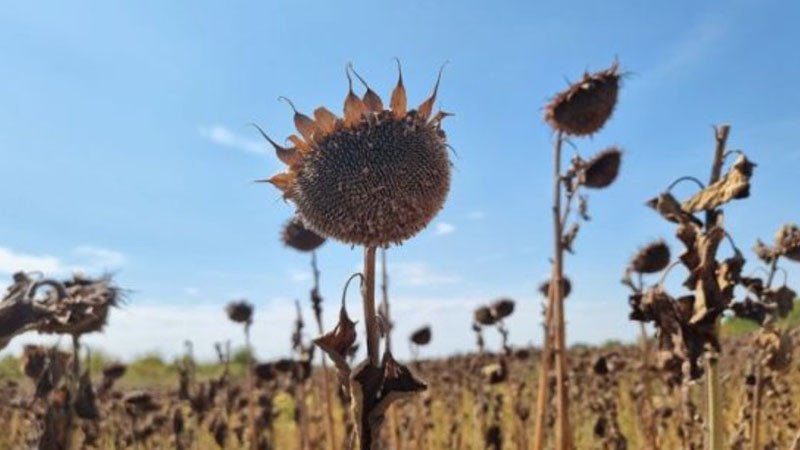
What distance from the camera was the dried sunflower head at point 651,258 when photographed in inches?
191

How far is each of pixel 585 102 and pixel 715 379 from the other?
2.05 meters

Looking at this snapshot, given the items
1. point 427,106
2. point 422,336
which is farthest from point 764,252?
point 422,336

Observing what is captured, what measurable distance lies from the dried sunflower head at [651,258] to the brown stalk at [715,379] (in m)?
2.33

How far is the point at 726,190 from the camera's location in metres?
2.50

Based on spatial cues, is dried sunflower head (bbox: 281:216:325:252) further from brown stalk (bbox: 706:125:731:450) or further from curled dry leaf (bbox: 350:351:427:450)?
curled dry leaf (bbox: 350:351:427:450)

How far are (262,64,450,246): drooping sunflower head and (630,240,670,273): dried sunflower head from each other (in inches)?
115

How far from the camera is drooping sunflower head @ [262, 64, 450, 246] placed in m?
2.07

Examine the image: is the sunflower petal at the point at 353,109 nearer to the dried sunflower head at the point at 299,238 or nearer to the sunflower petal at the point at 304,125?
the sunflower petal at the point at 304,125

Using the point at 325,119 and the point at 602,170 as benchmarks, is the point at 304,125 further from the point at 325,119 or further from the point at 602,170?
the point at 602,170

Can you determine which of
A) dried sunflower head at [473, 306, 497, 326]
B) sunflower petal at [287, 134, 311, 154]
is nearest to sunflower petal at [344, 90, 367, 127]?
sunflower petal at [287, 134, 311, 154]

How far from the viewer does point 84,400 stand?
3.30 metres

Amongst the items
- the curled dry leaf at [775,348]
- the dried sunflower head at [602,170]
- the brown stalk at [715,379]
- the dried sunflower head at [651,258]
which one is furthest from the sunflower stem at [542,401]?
the dried sunflower head at [651,258]

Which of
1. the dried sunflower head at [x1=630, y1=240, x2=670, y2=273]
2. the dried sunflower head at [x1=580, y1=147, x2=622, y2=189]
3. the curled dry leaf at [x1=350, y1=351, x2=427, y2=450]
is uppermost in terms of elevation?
the dried sunflower head at [x1=580, y1=147, x2=622, y2=189]

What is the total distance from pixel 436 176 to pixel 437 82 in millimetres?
250
